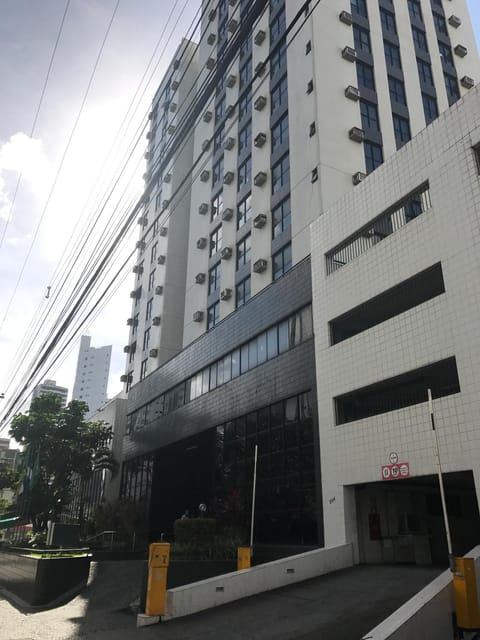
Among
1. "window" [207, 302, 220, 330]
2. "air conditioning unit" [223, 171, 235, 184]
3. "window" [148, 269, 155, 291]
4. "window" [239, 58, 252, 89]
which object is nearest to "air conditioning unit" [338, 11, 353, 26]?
"window" [239, 58, 252, 89]

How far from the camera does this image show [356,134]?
1153 inches

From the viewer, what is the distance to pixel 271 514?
23.4m

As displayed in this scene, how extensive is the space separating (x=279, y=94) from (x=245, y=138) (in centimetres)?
443

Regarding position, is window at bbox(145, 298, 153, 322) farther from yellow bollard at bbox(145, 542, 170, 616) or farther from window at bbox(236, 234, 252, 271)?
yellow bollard at bbox(145, 542, 170, 616)

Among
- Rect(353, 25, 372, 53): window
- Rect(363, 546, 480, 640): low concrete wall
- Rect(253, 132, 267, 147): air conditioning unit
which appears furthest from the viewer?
Rect(253, 132, 267, 147): air conditioning unit

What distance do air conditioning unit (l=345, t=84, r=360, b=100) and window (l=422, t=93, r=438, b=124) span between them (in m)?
6.62

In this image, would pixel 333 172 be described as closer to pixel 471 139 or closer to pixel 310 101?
pixel 310 101

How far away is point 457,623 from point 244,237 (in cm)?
2686

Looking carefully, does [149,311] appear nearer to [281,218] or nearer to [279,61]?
[281,218]

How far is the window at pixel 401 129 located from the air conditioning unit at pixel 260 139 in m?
8.08

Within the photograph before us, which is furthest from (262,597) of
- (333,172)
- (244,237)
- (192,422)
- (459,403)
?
(244,237)

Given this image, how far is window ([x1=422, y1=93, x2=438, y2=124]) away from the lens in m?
34.9

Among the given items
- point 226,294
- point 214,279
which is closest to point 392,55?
point 214,279

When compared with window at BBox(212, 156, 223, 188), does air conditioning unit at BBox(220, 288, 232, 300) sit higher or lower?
lower
